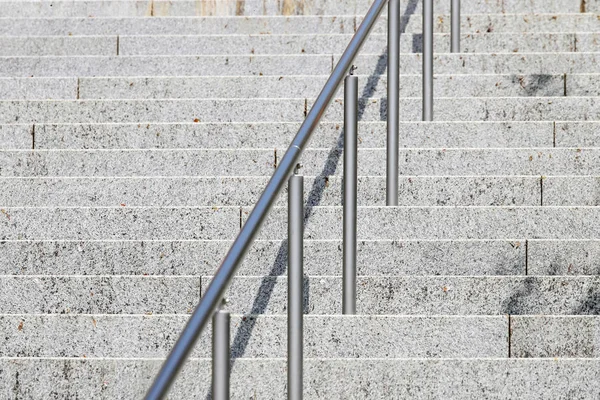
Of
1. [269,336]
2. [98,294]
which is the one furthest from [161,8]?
[269,336]

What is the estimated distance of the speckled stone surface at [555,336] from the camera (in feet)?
15.2

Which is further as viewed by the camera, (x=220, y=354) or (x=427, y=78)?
(x=427, y=78)

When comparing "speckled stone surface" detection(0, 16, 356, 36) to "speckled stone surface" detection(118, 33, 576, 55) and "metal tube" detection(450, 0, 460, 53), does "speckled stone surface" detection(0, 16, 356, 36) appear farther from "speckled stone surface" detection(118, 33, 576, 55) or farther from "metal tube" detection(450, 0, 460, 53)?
"metal tube" detection(450, 0, 460, 53)

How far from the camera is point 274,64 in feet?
25.2

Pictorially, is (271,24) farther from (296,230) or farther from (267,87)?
(296,230)

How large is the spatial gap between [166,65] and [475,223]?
2879mm

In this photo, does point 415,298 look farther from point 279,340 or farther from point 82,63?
point 82,63

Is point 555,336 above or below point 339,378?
above

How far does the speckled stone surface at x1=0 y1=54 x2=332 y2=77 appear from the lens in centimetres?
764

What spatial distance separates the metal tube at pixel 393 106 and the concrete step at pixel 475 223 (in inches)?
5.2

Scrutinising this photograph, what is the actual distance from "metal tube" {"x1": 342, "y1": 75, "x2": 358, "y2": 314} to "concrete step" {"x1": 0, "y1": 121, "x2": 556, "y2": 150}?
49.2 inches

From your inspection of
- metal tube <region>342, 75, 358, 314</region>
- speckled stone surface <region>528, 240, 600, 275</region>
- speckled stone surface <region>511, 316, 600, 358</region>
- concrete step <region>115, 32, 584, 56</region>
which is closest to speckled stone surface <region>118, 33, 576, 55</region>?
concrete step <region>115, 32, 584, 56</region>

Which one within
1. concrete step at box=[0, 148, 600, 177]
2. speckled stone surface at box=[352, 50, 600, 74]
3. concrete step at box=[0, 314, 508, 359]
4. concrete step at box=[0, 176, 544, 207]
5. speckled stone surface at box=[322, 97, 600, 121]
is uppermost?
speckled stone surface at box=[352, 50, 600, 74]

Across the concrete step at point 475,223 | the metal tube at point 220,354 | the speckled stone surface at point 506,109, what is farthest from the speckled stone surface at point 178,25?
the metal tube at point 220,354
